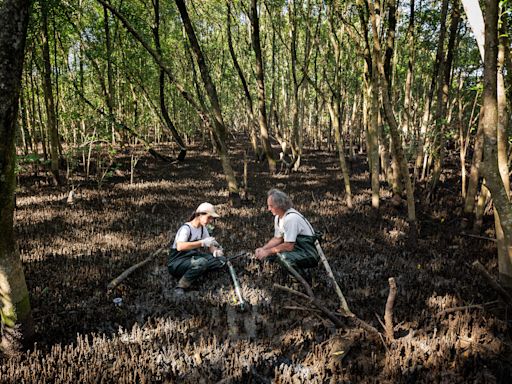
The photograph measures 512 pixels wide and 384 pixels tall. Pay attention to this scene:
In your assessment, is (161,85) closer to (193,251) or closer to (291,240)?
(193,251)

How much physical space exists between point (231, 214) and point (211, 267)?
3270 mm

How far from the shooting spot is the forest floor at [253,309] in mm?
2760

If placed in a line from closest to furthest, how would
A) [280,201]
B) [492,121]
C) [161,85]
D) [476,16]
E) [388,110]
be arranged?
[476,16], [492,121], [280,201], [388,110], [161,85]

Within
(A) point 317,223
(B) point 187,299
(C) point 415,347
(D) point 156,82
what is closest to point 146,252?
(B) point 187,299

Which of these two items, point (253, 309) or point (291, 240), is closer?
point (253, 309)

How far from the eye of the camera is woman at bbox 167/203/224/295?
4215mm

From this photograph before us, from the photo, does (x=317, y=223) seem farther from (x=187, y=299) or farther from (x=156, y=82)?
(x=156, y=82)

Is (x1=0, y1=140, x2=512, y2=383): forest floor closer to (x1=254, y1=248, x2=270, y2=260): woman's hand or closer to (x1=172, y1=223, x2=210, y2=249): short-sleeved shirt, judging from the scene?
(x1=254, y1=248, x2=270, y2=260): woman's hand

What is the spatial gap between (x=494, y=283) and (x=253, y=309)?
8.08ft

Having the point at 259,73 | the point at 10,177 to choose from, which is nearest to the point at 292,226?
the point at 10,177

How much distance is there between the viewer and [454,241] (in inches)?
242

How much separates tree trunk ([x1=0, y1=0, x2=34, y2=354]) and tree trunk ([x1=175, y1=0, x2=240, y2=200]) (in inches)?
226

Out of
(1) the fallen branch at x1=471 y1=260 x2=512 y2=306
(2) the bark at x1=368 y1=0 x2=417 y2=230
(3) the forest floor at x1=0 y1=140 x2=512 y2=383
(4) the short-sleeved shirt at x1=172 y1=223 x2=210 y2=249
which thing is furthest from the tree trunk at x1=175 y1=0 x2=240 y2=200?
(1) the fallen branch at x1=471 y1=260 x2=512 y2=306

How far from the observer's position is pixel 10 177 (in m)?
2.45
